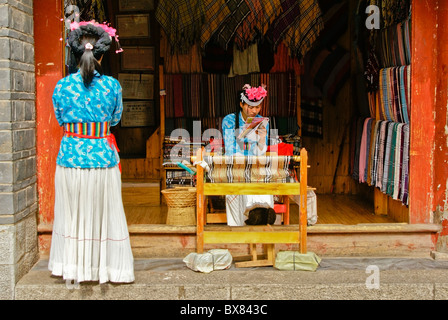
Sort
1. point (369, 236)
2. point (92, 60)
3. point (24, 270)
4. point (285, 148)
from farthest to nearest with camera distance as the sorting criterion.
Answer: point (285, 148) → point (369, 236) → point (24, 270) → point (92, 60)

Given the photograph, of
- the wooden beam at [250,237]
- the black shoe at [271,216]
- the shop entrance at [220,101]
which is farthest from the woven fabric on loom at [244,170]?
the shop entrance at [220,101]

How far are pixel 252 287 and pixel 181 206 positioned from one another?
57.8 inches

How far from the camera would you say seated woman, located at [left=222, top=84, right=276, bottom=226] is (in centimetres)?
592

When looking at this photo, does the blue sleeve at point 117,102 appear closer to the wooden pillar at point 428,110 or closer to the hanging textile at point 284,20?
the wooden pillar at point 428,110

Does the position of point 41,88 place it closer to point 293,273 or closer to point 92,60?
point 92,60

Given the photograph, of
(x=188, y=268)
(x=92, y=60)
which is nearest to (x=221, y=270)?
(x=188, y=268)

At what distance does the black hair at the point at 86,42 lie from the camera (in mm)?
4586

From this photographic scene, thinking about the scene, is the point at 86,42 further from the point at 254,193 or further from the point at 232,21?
the point at 232,21

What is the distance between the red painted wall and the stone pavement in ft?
3.03

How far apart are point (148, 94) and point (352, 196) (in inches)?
136

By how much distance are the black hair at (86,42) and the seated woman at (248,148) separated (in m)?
2.01

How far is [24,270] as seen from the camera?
519 centimetres

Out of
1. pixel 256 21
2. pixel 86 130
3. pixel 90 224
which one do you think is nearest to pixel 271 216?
pixel 90 224

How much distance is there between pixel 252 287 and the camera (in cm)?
499
